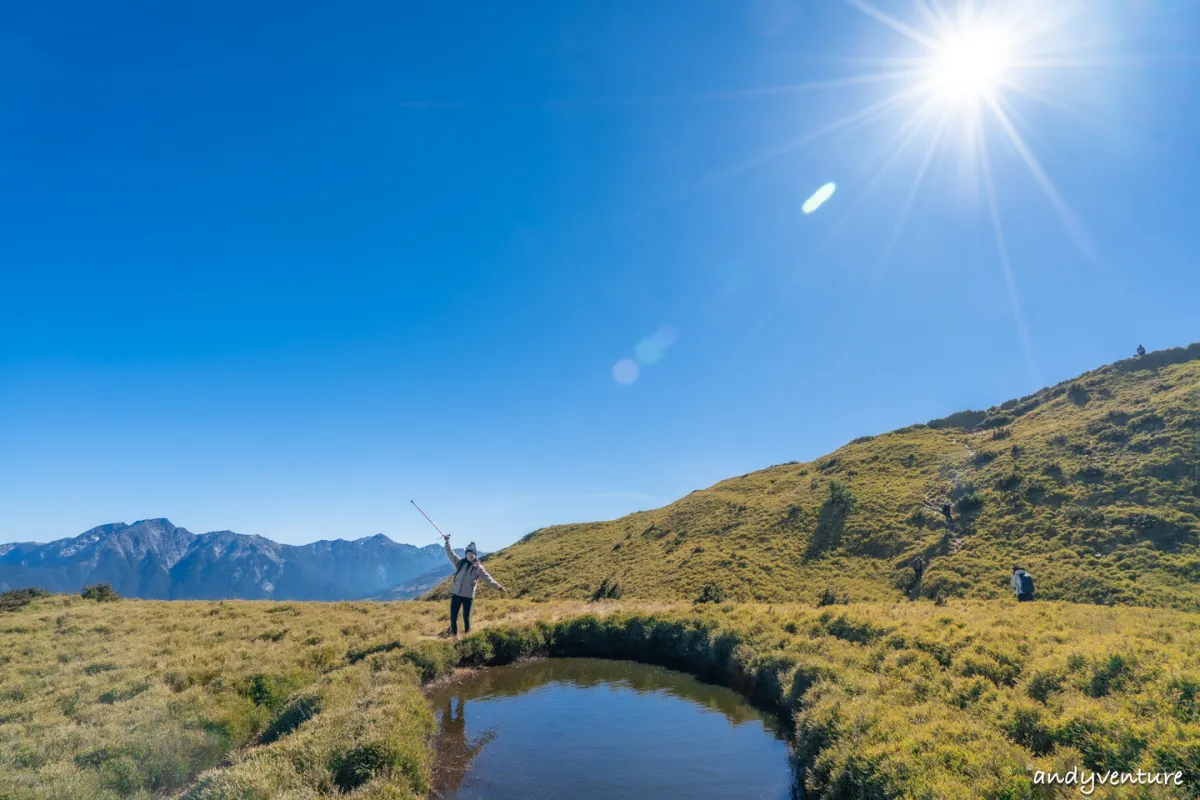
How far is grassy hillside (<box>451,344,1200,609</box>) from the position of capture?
29.4 metres

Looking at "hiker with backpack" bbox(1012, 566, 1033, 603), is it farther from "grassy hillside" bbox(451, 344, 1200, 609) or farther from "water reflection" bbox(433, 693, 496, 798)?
"water reflection" bbox(433, 693, 496, 798)

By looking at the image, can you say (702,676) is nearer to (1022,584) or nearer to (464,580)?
(464,580)

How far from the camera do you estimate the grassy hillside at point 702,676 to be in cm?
759

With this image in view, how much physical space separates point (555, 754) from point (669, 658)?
10.8 metres

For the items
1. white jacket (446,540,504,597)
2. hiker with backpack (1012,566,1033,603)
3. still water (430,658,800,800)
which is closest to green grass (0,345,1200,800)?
still water (430,658,800,800)

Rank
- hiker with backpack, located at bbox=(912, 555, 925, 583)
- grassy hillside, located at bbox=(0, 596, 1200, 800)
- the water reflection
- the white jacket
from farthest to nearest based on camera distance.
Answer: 1. hiker with backpack, located at bbox=(912, 555, 925, 583)
2. the white jacket
3. the water reflection
4. grassy hillside, located at bbox=(0, 596, 1200, 800)

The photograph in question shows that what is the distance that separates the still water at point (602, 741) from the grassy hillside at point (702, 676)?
1.04 metres

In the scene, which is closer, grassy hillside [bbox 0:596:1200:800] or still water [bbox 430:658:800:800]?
grassy hillside [bbox 0:596:1200:800]

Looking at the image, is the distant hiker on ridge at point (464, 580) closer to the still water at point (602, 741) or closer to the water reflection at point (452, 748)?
the still water at point (602, 741)

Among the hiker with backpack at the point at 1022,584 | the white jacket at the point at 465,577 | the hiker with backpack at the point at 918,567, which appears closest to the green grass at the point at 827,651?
the hiker with backpack at the point at 918,567

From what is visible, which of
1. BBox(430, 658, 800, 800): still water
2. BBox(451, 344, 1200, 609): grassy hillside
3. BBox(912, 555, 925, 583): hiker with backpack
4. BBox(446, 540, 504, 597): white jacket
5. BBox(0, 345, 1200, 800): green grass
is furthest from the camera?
BBox(912, 555, 925, 583): hiker with backpack

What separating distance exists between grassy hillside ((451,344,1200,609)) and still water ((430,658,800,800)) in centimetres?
1718

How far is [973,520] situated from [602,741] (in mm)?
37893

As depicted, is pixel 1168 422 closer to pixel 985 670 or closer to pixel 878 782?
pixel 985 670
